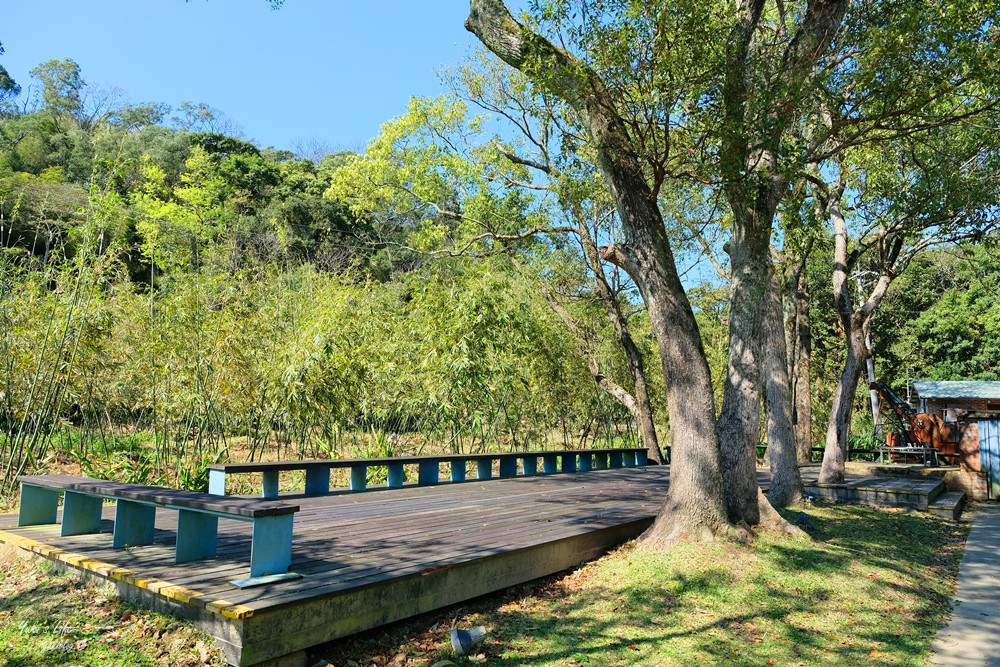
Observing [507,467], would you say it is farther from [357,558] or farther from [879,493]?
[357,558]

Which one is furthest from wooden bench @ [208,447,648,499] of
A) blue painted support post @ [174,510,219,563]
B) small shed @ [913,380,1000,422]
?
small shed @ [913,380,1000,422]

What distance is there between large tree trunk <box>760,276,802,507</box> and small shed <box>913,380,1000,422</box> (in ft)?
34.6

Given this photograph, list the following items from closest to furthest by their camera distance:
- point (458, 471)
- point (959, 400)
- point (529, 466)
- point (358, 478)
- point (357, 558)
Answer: point (357, 558) < point (358, 478) < point (458, 471) < point (529, 466) < point (959, 400)

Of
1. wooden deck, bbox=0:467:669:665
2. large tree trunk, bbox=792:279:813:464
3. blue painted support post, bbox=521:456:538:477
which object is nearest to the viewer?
wooden deck, bbox=0:467:669:665

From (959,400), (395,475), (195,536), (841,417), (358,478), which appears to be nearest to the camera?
(195,536)

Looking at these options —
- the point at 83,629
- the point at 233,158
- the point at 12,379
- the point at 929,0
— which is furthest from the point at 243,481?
the point at 233,158

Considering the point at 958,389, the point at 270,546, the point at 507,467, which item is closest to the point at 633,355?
the point at 507,467

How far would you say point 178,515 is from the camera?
3.55 metres

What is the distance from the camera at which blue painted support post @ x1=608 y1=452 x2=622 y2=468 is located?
31.4 ft

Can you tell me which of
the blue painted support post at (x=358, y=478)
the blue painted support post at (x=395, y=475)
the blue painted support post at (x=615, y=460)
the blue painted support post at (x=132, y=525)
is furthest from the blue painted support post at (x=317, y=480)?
the blue painted support post at (x=615, y=460)

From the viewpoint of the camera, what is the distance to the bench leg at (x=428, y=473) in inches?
264

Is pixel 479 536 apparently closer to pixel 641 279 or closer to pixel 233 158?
pixel 641 279

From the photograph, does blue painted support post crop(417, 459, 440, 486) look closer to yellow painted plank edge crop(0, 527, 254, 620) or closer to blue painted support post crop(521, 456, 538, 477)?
blue painted support post crop(521, 456, 538, 477)

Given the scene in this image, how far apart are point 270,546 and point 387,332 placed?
5897 millimetres
